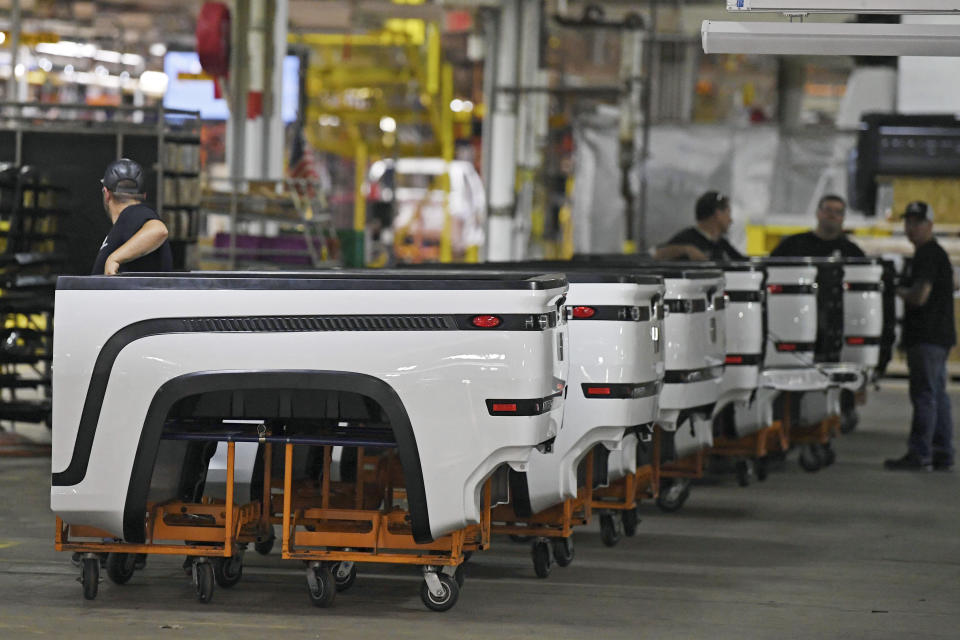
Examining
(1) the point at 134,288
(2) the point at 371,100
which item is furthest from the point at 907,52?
(2) the point at 371,100

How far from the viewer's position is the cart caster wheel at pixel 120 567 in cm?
679

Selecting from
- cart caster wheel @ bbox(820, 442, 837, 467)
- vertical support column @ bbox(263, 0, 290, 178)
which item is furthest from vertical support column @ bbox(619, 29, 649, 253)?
cart caster wheel @ bbox(820, 442, 837, 467)

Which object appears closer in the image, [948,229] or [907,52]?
[907,52]

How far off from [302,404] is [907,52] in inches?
124

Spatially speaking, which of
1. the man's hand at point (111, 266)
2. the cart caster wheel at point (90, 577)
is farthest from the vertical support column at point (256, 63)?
the cart caster wheel at point (90, 577)

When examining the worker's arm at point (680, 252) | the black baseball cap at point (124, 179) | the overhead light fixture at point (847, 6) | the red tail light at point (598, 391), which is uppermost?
the overhead light fixture at point (847, 6)

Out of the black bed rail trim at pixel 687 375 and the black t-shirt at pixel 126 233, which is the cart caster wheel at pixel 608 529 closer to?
the black bed rail trim at pixel 687 375

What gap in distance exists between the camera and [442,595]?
251 inches

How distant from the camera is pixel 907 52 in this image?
7.12 m

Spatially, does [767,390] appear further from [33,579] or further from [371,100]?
[371,100]

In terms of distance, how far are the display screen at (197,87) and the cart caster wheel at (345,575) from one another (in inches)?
652

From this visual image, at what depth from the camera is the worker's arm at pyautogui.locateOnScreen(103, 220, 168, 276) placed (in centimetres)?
735

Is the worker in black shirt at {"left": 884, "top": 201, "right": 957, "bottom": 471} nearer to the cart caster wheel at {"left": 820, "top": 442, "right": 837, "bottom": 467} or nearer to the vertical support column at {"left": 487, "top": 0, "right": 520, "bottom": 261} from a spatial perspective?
the cart caster wheel at {"left": 820, "top": 442, "right": 837, "bottom": 467}

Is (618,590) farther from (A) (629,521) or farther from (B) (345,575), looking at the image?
(A) (629,521)
